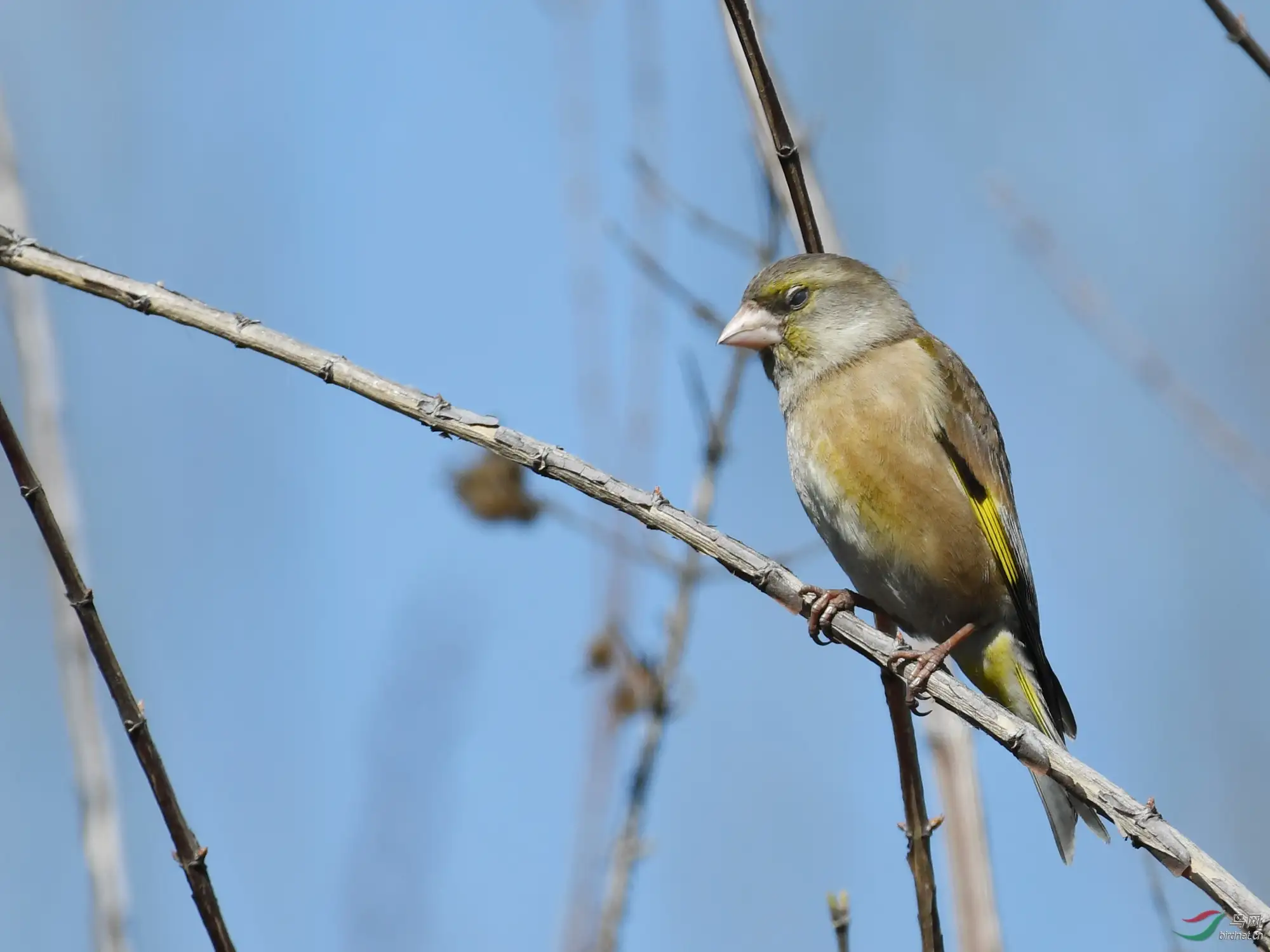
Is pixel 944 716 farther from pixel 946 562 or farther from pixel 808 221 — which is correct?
pixel 808 221

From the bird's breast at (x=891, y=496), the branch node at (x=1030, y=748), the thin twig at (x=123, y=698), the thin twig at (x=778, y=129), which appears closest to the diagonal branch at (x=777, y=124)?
the thin twig at (x=778, y=129)

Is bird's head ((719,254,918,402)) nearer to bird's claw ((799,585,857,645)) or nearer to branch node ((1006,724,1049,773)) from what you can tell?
bird's claw ((799,585,857,645))

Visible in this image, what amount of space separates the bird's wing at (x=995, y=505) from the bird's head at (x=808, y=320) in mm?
287

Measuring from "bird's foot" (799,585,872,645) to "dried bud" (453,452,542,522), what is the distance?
3.54 ft

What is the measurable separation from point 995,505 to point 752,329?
42.7 inches

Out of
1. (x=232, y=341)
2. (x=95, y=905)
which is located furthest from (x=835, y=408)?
(x=95, y=905)

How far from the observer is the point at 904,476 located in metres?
4.29

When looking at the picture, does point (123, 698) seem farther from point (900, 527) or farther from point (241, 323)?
point (900, 527)

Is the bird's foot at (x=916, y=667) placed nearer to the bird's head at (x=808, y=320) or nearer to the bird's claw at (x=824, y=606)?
the bird's claw at (x=824, y=606)

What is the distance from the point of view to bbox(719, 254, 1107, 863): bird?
428 cm

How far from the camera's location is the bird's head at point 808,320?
15.3 ft

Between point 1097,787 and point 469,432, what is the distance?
1.54 meters

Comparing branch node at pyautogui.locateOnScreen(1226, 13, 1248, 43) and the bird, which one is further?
the bird

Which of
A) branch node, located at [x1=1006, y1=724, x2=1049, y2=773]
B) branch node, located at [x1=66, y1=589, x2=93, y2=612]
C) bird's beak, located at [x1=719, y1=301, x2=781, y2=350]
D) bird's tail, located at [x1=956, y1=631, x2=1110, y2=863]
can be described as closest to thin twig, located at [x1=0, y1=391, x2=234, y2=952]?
branch node, located at [x1=66, y1=589, x2=93, y2=612]
